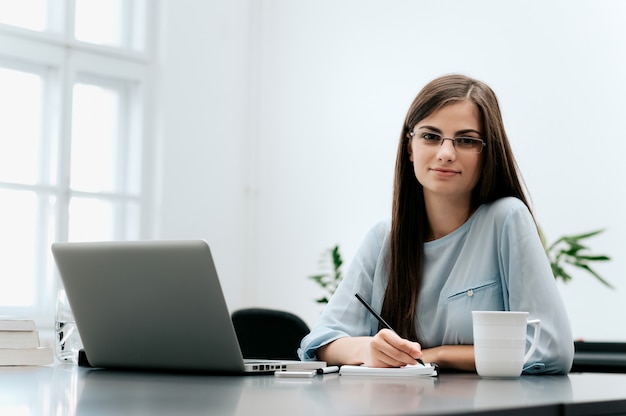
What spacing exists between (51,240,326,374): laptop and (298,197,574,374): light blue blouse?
0.42 m

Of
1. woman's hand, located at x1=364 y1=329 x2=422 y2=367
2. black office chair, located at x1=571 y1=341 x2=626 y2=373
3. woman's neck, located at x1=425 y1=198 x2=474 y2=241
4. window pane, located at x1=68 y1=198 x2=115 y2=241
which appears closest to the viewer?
woman's hand, located at x1=364 y1=329 x2=422 y2=367

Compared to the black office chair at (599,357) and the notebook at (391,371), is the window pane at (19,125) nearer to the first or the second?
the black office chair at (599,357)

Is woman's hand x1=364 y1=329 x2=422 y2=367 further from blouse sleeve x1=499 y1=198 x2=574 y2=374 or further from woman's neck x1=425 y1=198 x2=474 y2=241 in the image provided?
woman's neck x1=425 y1=198 x2=474 y2=241

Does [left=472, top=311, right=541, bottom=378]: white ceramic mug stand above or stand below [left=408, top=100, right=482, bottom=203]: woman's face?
below

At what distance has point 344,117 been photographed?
525 centimetres

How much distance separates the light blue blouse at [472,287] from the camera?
1818 millimetres

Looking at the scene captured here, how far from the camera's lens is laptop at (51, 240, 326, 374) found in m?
1.51

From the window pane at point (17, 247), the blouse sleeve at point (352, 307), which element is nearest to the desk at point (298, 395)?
the blouse sleeve at point (352, 307)

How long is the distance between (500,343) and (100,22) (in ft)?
13.5

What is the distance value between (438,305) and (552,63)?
100 inches

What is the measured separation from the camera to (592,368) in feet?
9.14

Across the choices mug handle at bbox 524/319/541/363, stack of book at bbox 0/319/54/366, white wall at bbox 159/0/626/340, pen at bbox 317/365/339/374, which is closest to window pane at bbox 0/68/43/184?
white wall at bbox 159/0/626/340

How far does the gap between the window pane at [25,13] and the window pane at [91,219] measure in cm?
99

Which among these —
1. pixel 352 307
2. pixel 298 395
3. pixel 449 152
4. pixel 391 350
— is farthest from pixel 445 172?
pixel 298 395
